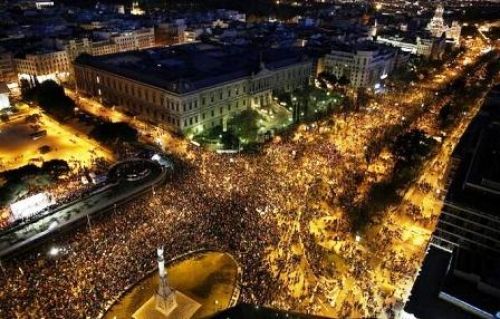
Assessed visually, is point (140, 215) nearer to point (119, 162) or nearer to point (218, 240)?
point (218, 240)

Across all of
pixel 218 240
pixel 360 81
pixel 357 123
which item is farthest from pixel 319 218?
pixel 360 81

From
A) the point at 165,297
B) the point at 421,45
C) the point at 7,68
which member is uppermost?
the point at 421,45

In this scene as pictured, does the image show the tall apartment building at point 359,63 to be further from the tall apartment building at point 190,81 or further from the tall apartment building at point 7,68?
the tall apartment building at point 7,68

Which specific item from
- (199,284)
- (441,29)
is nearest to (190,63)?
(199,284)

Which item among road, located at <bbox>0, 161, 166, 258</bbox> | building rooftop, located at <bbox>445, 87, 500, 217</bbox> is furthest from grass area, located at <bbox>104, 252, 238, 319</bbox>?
building rooftop, located at <bbox>445, 87, 500, 217</bbox>

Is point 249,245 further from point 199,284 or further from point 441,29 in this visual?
point 441,29
